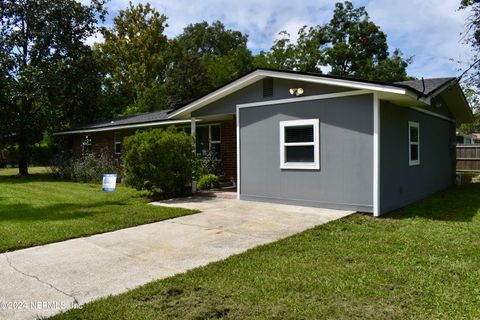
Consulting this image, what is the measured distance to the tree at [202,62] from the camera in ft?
104

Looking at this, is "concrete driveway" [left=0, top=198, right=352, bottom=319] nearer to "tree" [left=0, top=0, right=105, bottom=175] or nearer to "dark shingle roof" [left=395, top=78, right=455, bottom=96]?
"dark shingle roof" [left=395, top=78, right=455, bottom=96]

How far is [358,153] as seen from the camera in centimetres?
766

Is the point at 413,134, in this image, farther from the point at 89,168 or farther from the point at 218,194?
the point at 89,168

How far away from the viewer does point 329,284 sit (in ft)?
12.6

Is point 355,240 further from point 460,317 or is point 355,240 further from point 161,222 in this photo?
point 161,222

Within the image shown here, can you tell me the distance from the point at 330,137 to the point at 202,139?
21.0 feet

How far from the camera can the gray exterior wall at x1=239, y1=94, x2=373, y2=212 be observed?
761cm

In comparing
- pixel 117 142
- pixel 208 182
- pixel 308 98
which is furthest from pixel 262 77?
pixel 117 142

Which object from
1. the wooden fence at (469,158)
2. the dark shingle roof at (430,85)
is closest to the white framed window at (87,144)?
the dark shingle roof at (430,85)

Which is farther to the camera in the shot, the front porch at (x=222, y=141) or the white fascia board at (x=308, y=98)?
the front porch at (x=222, y=141)

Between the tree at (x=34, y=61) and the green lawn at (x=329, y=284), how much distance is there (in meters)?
17.6

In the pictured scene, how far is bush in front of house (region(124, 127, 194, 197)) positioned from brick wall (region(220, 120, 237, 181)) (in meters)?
2.35

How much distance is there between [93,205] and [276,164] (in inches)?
187

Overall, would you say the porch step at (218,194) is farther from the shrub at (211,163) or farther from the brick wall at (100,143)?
the brick wall at (100,143)
